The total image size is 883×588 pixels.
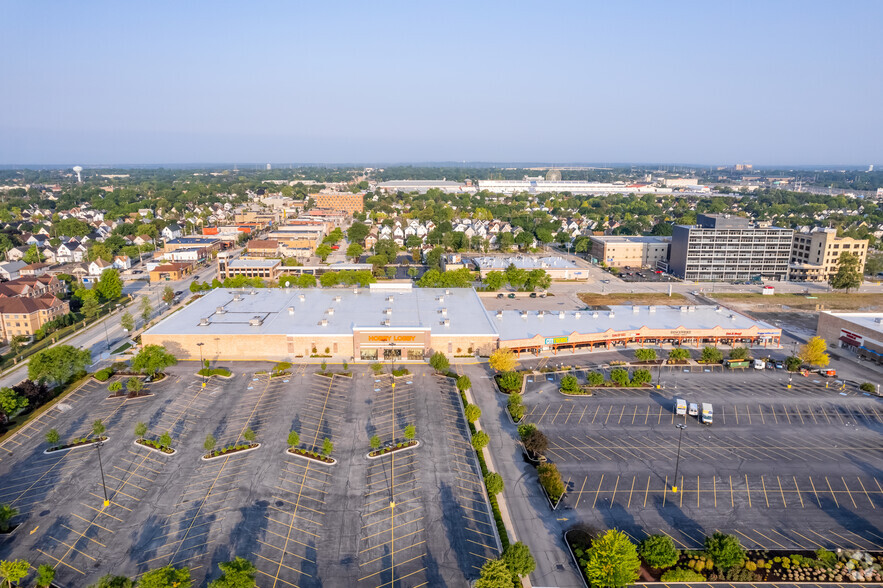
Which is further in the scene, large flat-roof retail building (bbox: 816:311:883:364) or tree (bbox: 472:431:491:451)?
large flat-roof retail building (bbox: 816:311:883:364)

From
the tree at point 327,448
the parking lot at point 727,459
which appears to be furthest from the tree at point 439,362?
the tree at point 327,448

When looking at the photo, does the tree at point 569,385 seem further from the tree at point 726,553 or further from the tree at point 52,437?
the tree at point 52,437

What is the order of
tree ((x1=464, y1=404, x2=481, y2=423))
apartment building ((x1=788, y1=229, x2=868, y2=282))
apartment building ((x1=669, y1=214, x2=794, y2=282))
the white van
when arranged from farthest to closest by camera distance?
1. apartment building ((x1=669, y1=214, x2=794, y2=282))
2. apartment building ((x1=788, y1=229, x2=868, y2=282))
3. the white van
4. tree ((x1=464, y1=404, x2=481, y2=423))

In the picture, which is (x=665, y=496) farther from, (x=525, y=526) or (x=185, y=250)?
(x=185, y=250)

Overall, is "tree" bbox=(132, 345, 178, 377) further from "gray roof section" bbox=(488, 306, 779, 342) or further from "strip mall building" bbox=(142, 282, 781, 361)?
"gray roof section" bbox=(488, 306, 779, 342)

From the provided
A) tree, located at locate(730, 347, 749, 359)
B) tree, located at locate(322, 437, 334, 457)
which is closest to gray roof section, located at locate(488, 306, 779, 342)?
tree, located at locate(730, 347, 749, 359)

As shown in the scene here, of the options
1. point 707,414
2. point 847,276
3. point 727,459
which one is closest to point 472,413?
point 727,459

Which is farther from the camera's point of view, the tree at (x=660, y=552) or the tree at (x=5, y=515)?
the tree at (x=5, y=515)
